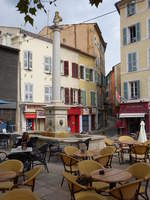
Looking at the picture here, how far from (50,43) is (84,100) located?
26.3 feet

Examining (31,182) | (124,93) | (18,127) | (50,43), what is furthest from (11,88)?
(31,182)

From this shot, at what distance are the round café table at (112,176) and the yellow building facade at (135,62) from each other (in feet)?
62.2

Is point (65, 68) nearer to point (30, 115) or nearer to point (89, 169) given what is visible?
point (30, 115)

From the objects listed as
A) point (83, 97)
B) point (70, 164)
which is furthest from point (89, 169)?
point (83, 97)

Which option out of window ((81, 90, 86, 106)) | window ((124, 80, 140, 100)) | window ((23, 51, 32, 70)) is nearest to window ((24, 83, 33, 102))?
window ((23, 51, 32, 70))

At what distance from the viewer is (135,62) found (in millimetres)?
24312

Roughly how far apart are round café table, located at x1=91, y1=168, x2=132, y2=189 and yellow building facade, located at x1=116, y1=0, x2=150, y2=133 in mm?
18946

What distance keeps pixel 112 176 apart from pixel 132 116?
19.8m

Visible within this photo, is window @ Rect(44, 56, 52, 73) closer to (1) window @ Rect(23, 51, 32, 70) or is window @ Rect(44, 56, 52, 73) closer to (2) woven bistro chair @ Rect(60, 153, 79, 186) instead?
(1) window @ Rect(23, 51, 32, 70)

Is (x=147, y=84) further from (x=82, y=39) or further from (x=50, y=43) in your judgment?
(x=82, y=39)

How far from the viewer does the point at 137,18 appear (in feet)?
79.5

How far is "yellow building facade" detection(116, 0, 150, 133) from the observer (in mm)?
23359

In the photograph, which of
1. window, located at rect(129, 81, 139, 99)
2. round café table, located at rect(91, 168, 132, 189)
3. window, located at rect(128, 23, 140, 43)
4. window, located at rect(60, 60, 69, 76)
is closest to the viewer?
round café table, located at rect(91, 168, 132, 189)

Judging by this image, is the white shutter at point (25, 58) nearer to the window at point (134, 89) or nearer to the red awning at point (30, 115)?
the red awning at point (30, 115)
